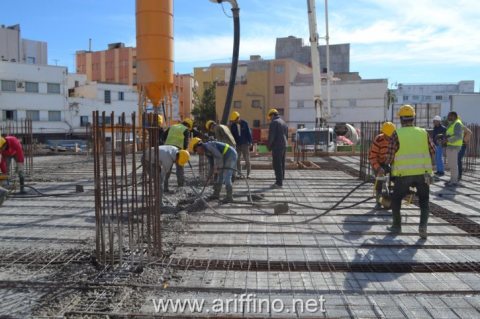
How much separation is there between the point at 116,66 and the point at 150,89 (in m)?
46.2

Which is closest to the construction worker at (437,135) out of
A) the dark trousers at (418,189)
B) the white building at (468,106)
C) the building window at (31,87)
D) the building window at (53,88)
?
the dark trousers at (418,189)

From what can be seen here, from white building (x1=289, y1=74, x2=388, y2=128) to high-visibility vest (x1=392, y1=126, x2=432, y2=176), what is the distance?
38389 mm

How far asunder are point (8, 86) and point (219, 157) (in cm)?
3519

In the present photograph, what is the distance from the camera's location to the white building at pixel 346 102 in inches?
1716

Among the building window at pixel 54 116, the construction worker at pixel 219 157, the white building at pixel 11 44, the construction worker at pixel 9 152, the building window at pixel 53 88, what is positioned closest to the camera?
the construction worker at pixel 219 157

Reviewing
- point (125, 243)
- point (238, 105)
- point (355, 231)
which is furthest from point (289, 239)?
point (238, 105)

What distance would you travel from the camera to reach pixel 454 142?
952 cm

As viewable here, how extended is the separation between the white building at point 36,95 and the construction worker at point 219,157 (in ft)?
110

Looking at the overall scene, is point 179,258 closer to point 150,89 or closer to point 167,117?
point 150,89

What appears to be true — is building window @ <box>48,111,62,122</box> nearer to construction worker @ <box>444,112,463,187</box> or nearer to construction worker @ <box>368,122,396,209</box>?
construction worker @ <box>444,112,463,187</box>

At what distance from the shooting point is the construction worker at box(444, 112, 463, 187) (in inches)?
375

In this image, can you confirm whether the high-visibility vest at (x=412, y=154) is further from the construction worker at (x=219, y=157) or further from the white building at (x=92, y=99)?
the white building at (x=92, y=99)

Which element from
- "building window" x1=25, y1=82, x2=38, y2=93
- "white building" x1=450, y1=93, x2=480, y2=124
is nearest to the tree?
"building window" x1=25, y1=82, x2=38, y2=93

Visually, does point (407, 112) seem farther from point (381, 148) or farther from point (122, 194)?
point (122, 194)
